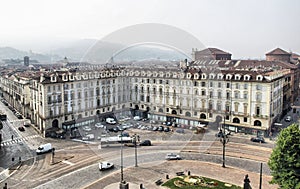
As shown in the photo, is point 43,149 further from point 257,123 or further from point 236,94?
point 257,123

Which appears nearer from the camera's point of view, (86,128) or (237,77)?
(237,77)

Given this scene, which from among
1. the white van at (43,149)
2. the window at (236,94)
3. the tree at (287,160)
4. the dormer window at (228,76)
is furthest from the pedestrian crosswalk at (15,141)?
the tree at (287,160)

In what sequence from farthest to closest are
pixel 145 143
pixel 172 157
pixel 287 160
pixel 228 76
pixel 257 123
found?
pixel 228 76
pixel 257 123
pixel 145 143
pixel 172 157
pixel 287 160

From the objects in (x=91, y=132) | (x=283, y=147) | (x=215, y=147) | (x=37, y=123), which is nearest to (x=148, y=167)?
(x=215, y=147)

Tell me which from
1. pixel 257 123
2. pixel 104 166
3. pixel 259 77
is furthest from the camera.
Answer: pixel 257 123

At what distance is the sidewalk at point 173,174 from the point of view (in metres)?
36.0

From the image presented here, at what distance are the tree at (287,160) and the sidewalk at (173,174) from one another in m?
5.92

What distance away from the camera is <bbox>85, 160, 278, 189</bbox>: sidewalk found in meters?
36.0

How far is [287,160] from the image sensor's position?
29.8 metres

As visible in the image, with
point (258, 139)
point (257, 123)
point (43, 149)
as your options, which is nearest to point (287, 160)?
point (258, 139)

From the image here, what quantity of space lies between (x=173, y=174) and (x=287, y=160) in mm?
15026

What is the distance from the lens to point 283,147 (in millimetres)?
30375

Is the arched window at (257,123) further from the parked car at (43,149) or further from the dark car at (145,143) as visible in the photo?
the parked car at (43,149)

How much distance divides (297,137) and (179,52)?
16.3 meters
